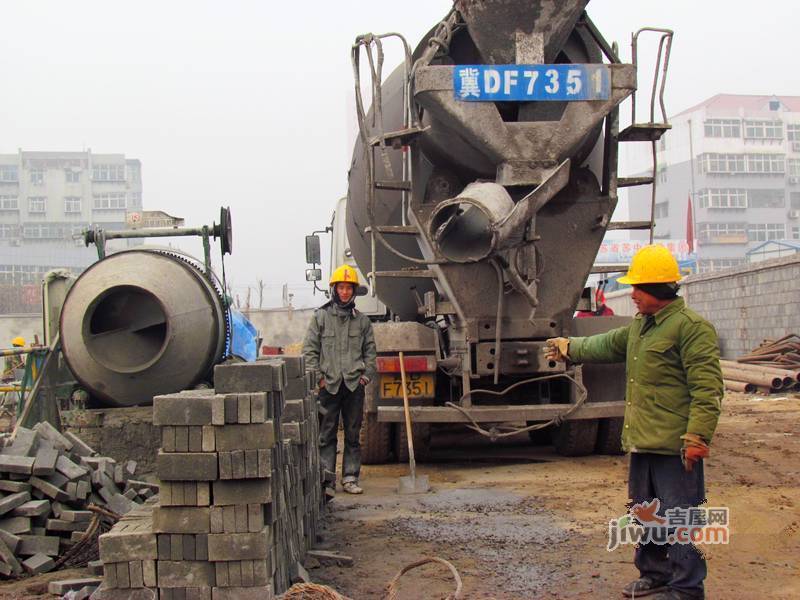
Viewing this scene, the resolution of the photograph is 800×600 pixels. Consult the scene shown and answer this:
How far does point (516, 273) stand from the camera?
655 centimetres

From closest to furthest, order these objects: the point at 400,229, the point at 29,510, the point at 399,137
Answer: the point at 29,510 < the point at 399,137 < the point at 400,229

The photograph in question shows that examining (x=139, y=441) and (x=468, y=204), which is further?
(x=139, y=441)

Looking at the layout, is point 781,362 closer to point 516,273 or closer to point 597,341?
point 516,273

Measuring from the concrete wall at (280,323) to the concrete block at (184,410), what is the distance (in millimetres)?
28602

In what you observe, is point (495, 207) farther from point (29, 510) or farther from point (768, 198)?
point (768, 198)

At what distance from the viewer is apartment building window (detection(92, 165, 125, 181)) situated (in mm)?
84000

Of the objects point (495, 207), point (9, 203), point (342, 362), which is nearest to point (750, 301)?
point (342, 362)

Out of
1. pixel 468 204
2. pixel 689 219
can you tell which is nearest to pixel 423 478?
pixel 468 204

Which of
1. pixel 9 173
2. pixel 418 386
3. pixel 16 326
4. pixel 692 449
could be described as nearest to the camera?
pixel 692 449

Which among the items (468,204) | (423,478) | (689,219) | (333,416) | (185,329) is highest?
(689,219)

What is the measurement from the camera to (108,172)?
84438 millimetres

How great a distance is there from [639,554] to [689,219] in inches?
2195

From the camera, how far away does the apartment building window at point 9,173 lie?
80875 millimetres

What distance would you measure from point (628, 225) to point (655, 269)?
3.52 m
